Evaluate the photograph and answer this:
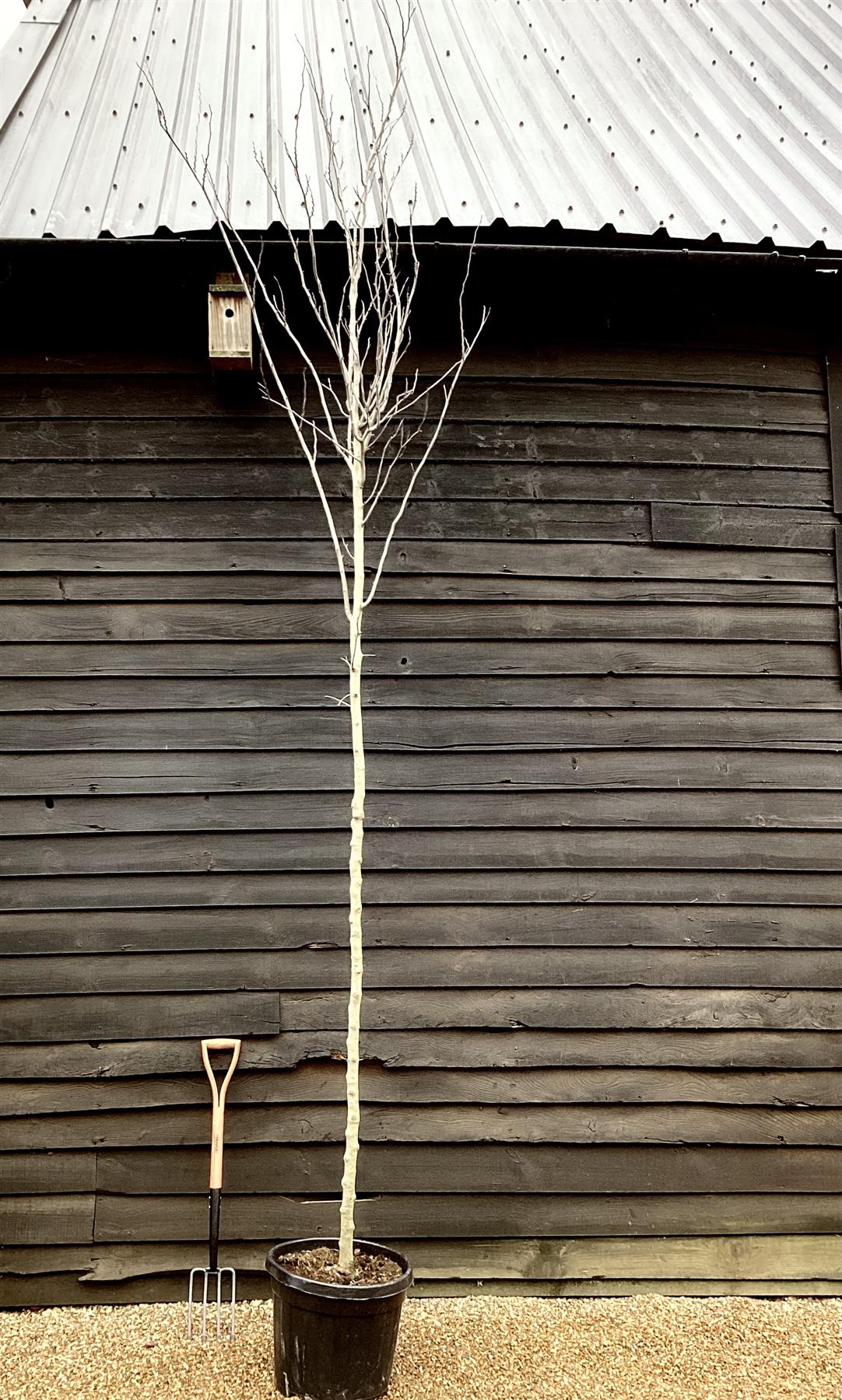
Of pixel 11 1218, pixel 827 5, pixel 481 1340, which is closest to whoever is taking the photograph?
pixel 481 1340

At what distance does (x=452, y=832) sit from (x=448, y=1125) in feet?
3.42

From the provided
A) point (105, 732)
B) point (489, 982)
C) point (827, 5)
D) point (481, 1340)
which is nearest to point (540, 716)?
point (489, 982)

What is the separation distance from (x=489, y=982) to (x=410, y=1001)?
30 cm

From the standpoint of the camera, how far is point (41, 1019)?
3398 mm

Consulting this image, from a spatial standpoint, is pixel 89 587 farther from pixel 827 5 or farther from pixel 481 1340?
pixel 827 5

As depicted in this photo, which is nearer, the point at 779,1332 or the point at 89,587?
the point at 779,1332

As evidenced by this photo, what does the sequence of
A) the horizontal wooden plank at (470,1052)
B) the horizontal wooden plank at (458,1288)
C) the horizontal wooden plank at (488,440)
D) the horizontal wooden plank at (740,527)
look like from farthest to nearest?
the horizontal wooden plank at (740,527), the horizontal wooden plank at (488,440), the horizontal wooden plank at (470,1052), the horizontal wooden plank at (458,1288)

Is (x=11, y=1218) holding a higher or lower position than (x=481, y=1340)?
higher

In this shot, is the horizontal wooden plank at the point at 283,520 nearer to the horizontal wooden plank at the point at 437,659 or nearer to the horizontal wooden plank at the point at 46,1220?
the horizontal wooden plank at the point at 437,659

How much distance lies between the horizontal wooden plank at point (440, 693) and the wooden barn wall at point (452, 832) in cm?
1

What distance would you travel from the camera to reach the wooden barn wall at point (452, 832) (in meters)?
3.38

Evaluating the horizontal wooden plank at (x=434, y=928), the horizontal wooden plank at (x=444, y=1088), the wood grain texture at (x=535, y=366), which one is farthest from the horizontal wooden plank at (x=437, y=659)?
the horizontal wooden plank at (x=444, y=1088)

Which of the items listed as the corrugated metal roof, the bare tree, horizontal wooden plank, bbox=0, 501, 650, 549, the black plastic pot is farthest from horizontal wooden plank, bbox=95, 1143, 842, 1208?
the corrugated metal roof

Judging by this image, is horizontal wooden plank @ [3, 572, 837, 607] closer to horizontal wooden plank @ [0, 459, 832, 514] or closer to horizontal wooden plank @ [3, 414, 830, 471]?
horizontal wooden plank @ [0, 459, 832, 514]
